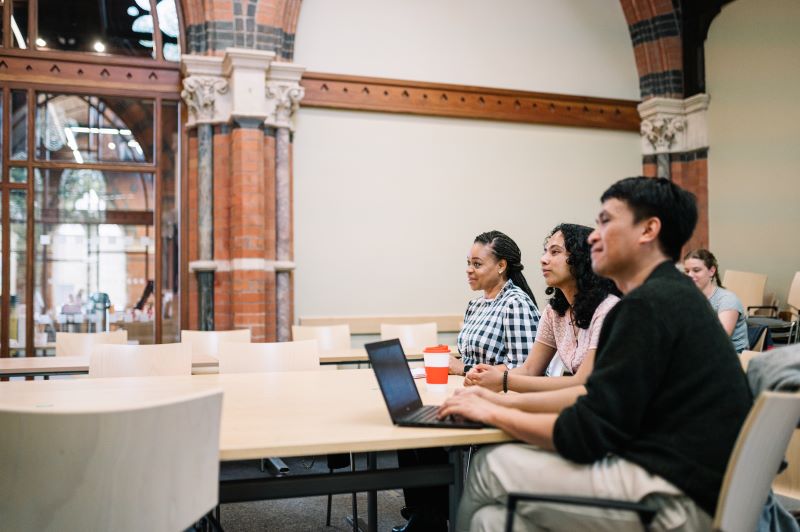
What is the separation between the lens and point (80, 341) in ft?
16.6

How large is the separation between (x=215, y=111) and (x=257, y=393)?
455cm

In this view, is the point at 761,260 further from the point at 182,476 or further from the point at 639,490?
the point at 182,476

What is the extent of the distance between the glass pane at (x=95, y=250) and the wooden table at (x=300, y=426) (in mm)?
Result: 3968

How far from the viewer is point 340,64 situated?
23.7 feet

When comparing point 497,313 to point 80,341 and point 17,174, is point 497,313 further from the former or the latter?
point 17,174

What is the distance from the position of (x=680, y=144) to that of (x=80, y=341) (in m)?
6.56

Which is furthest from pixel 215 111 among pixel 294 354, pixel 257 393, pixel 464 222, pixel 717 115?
pixel 717 115

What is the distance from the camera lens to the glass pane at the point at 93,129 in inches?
261

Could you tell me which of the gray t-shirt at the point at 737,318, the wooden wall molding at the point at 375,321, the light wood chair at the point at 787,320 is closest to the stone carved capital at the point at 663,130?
the light wood chair at the point at 787,320

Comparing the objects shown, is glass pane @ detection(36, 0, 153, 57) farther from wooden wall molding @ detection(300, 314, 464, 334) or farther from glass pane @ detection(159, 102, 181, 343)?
wooden wall molding @ detection(300, 314, 464, 334)

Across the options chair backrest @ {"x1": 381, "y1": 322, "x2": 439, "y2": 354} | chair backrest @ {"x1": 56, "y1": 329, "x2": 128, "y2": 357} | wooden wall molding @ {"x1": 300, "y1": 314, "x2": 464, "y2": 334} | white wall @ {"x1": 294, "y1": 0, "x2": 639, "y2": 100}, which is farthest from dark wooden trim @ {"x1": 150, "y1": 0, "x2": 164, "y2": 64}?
chair backrest @ {"x1": 381, "y1": 322, "x2": 439, "y2": 354}

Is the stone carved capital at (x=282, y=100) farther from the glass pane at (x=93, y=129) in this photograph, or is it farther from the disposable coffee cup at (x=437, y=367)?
the disposable coffee cup at (x=437, y=367)

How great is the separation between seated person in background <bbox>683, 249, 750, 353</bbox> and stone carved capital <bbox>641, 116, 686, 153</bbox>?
10.8 ft

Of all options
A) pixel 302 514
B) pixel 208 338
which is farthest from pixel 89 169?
pixel 302 514
